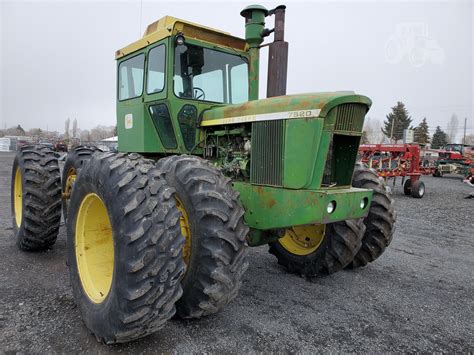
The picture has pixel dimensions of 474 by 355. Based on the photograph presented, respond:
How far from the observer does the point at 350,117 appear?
3381 mm

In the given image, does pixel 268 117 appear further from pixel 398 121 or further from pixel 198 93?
pixel 398 121

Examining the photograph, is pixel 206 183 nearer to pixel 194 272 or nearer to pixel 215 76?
pixel 194 272

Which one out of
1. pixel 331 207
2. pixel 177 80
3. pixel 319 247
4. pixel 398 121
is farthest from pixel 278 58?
pixel 398 121

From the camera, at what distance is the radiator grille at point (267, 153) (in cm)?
346

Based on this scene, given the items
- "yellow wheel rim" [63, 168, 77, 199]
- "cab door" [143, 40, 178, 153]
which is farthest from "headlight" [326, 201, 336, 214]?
"yellow wheel rim" [63, 168, 77, 199]

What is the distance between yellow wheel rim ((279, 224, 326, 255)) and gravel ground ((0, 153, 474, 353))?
344 millimetres

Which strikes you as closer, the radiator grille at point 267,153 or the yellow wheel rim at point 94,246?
the yellow wheel rim at point 94,246

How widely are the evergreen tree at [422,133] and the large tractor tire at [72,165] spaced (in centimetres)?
4849

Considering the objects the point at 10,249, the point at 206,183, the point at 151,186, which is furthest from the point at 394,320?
the point at 10,249

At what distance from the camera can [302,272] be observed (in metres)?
4.46

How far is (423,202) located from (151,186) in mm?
12000

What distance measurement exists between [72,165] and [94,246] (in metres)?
1.62

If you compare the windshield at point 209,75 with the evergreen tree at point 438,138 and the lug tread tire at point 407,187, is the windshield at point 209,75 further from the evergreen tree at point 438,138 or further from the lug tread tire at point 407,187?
the evergreen tree at point 438,138

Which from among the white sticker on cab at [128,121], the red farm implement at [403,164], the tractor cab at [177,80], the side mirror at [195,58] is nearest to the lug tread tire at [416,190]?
the red farm implement at [403,164]
